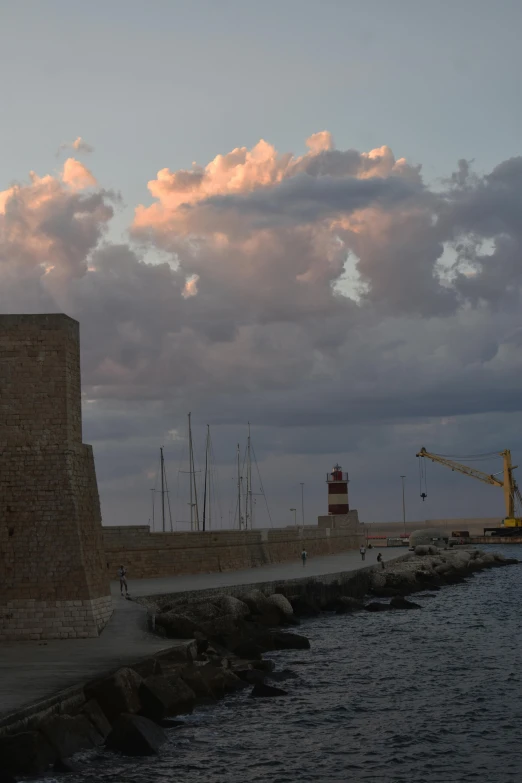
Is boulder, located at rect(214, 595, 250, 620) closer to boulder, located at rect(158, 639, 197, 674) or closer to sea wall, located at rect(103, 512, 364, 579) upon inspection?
sea wall, located at rect(103, 512, 364, 579)

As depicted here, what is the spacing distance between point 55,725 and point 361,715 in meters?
5.35

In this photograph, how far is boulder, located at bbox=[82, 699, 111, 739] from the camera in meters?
12.7

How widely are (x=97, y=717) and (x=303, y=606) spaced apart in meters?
15.4

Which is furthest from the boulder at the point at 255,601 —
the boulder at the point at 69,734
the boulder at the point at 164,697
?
the boulder at the point at 69,734

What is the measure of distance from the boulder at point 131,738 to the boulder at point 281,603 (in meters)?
12.4

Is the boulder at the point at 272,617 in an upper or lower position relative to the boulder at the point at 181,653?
lower

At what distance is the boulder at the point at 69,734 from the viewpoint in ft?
38.4

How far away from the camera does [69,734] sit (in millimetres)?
12039

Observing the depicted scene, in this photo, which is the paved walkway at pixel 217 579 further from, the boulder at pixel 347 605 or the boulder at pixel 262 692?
the boulder at pixel 262 692

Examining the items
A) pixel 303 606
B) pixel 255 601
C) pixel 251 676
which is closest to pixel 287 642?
pixel 255 601

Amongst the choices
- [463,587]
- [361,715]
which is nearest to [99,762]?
[361,715]

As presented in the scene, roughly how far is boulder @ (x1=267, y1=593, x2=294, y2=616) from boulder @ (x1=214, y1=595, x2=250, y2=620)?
5.87 feet

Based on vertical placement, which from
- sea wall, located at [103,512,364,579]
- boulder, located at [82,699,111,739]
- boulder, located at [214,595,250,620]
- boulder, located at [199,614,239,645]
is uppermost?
sea wall, located at [103,512,364,579]

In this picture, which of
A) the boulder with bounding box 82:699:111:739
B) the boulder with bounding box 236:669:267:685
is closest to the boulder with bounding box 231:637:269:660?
the boulder with bounding box 236:669:267:685
